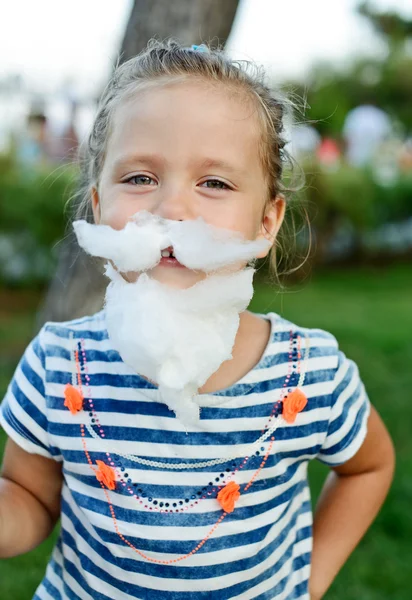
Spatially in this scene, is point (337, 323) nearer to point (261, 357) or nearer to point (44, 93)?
point (261, 357)

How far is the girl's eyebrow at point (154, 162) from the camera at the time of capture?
141cm

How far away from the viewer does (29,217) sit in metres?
7.69

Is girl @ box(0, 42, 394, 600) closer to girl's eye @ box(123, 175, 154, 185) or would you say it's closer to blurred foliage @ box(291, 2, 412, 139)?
girl's eye @ box(123, 175, 154, 185)

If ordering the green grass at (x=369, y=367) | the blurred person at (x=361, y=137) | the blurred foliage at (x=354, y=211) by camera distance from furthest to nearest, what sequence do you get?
the blurred person at (x=361, y=137)
the blurred foliage at (x=354, y=211)
the green grass at (x=369, y=367)

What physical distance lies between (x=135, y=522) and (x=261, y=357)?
50cm

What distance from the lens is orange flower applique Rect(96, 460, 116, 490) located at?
152 centimetres

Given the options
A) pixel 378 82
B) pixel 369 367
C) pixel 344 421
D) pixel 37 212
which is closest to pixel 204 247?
pixel 344 421

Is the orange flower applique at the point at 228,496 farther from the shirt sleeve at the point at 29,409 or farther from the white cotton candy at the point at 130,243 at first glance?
the white cotton candy at the point at 130,243

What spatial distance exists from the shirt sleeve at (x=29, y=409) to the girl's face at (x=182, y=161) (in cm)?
42

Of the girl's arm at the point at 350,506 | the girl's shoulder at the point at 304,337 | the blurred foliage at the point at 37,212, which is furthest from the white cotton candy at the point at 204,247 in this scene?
the blurred foliage at the point at 37,212

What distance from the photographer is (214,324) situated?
1411mm

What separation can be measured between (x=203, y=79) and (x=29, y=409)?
0.89 meters

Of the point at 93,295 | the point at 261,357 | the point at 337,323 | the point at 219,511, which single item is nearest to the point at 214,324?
the point at 261,357

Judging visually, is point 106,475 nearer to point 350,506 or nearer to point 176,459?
point 176,459
